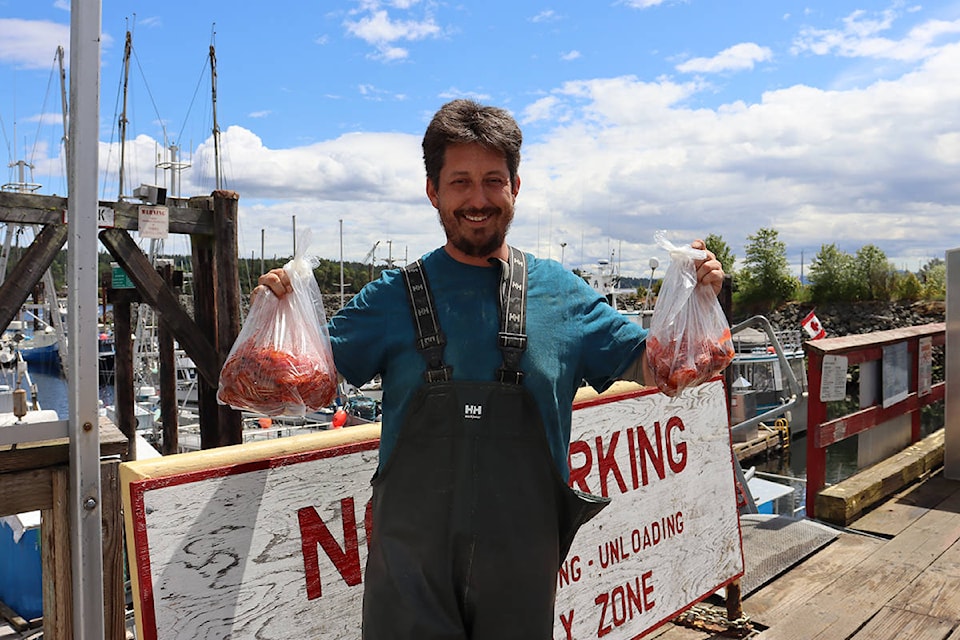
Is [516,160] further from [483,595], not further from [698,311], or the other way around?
[483,595]

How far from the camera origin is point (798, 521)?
15.9 ft

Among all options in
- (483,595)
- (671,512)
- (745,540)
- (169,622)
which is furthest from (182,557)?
(745,540)

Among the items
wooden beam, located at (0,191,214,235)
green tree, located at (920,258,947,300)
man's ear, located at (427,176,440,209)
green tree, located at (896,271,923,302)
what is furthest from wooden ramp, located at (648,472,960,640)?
green tree, located at (896,271,923,302)

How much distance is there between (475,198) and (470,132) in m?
0.17

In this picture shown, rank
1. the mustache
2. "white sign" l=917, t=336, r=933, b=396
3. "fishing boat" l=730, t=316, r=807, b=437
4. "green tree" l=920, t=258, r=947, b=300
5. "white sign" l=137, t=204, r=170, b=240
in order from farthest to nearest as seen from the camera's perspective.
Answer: "green tree" l=920, t=258, r=947, b=300, "fishing boat" l=730, t=316, r=807, b=437, "white sign" l=917, t=336, r=933, b=396, "white sign" l=137, t=204, r=170, b=240, the mustache

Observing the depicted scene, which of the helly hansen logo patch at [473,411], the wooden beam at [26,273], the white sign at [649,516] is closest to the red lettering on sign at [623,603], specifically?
the white sign at [649,516]

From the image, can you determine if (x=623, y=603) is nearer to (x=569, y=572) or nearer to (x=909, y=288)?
(x=569, y=572)

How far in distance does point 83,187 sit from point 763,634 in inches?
132

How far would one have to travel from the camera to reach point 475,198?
1898mm

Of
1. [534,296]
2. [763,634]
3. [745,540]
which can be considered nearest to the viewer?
[534,296]

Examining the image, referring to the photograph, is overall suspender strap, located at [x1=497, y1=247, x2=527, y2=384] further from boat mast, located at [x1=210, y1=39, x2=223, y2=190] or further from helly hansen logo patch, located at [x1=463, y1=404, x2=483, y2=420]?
boat mast, located at [x1=210, y1=39, x2=223, y2=190]

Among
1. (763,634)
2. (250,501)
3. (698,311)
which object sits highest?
(698,311)

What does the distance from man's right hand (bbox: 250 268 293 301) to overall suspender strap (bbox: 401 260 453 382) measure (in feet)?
1.05

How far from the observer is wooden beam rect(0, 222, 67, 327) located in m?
6.08
